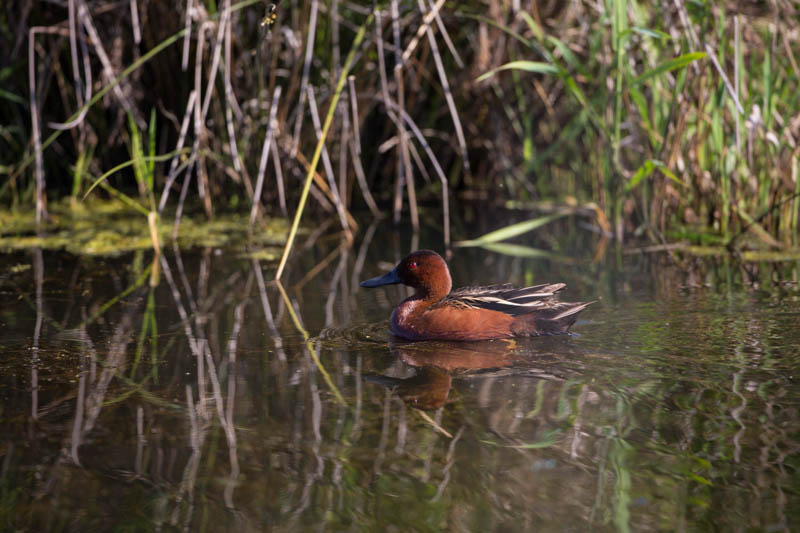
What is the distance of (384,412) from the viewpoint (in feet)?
10.9

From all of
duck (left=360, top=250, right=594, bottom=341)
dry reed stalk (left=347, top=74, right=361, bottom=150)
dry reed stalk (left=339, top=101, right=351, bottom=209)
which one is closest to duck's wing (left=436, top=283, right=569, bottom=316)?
duck (left=360, top=250, right=594, bottom=341)

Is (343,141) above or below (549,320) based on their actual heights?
above

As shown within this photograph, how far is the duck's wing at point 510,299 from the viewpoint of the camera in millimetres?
4336

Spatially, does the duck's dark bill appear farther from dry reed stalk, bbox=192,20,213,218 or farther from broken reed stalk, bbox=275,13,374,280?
dry reed stalk, bbox=192,20,213,218

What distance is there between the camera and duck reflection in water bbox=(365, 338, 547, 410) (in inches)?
138

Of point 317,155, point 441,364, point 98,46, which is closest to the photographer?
point 441,364

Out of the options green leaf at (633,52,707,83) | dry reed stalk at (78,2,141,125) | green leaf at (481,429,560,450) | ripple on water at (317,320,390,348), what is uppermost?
dry reed stalk at (78,2,141,125)

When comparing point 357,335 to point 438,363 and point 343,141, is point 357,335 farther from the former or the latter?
point 343,141

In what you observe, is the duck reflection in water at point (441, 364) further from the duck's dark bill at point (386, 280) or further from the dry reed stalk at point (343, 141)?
the dry reed stalk at point (343, 141)

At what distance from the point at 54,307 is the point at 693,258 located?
375 centimetres

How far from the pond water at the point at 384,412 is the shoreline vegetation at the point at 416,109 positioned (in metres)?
0.73

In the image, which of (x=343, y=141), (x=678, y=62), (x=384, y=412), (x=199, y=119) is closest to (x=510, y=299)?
(x=384, y=412)

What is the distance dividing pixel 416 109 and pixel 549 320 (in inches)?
162

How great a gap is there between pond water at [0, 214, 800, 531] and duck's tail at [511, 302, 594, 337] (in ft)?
0.21
